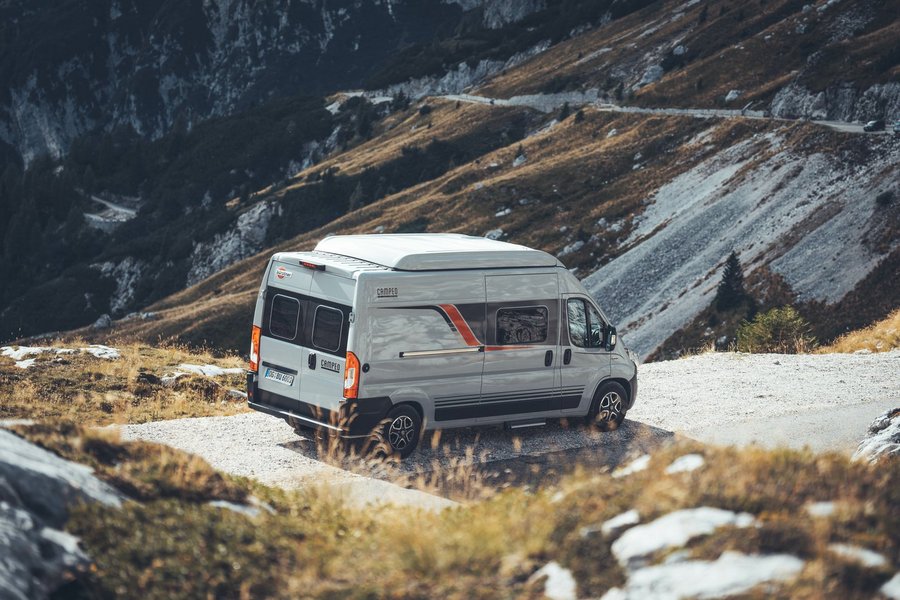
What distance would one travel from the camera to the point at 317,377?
12.0 metres

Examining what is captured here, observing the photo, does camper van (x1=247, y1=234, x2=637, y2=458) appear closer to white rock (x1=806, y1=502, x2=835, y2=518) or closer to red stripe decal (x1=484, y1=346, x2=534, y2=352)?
red stripe decal (x1=484, y1=346, x2=534, y2=352)

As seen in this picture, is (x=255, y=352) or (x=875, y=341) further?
(x=875, y=341)

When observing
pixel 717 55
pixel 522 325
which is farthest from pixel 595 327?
pixel 717 55

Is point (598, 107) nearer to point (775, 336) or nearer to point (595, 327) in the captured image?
point (775, 336)

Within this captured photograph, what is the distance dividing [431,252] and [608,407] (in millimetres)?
3977

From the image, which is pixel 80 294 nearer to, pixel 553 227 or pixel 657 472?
pixel 553 227

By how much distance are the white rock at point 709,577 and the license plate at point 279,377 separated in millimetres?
7532

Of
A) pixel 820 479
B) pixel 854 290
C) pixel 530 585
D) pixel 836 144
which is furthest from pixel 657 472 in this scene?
pixel 836 144

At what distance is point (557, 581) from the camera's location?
19.1 feet

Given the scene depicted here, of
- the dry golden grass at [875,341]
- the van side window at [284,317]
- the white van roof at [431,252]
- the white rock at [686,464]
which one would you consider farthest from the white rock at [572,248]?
the white rock at [686,464]

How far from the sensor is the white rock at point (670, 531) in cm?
589

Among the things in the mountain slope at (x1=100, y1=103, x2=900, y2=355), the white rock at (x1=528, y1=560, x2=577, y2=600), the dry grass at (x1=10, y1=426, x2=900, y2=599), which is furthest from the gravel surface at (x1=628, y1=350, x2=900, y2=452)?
the mountain slope at (x1=100, y1=103, x2=900, y2=355)

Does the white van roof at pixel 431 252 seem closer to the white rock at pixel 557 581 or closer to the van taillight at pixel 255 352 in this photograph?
the van taillight at pixel 255 352

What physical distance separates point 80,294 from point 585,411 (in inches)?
4667
